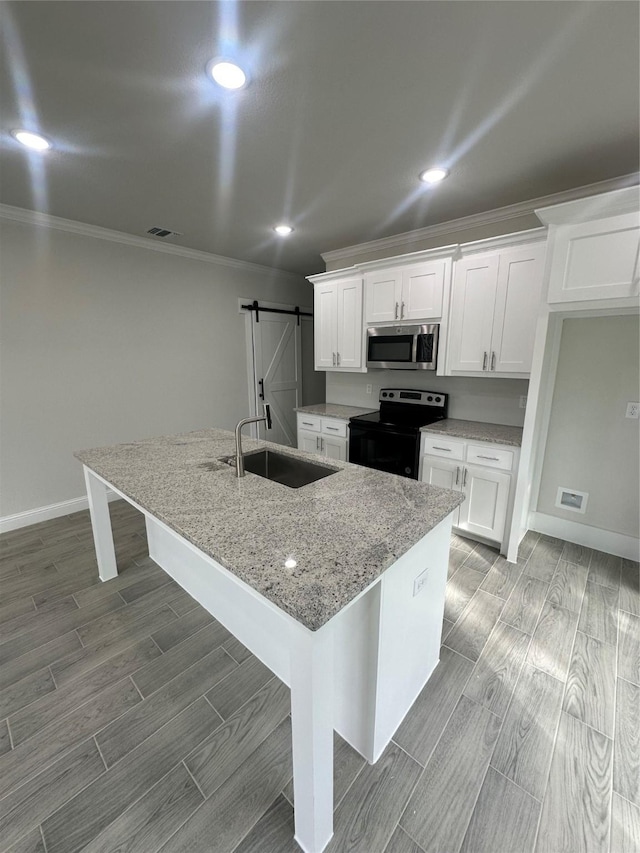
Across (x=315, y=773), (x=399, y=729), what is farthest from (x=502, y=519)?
(x=315, y=773)

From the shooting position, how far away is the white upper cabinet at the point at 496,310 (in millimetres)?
2512

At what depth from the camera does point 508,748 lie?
1.37 meters

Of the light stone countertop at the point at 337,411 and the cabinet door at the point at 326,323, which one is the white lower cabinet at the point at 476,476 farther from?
the cabinet door at the point at 326,323

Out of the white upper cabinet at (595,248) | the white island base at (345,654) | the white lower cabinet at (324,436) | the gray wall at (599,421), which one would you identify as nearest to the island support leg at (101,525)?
the white island base at (345,654)

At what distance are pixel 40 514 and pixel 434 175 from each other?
4.20m

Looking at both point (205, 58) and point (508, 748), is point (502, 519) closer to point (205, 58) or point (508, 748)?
point (508, 748)

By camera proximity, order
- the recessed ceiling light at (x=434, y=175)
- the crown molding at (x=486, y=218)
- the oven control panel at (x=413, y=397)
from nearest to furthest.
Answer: the recessed ceiling light at (x=434, y=175) < the crown molding at (x=486, y=218) < the oven control panel at (x=413, y=397)

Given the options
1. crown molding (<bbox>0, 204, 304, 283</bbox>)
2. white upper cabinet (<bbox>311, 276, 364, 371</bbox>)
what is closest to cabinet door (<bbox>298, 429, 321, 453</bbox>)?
white upper cabinet (<bbox>311, 276, 364, 371</bbox>)

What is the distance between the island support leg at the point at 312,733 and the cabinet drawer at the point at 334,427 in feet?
8.65

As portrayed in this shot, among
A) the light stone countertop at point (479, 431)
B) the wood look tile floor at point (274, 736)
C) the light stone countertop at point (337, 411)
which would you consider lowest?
the wood look tile floor at point (274, 736)

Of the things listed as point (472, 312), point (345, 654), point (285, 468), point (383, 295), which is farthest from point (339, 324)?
point (345, 654)

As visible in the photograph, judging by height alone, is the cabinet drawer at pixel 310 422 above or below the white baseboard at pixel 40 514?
above

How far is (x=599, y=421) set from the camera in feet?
8.51

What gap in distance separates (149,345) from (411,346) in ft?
8.85
